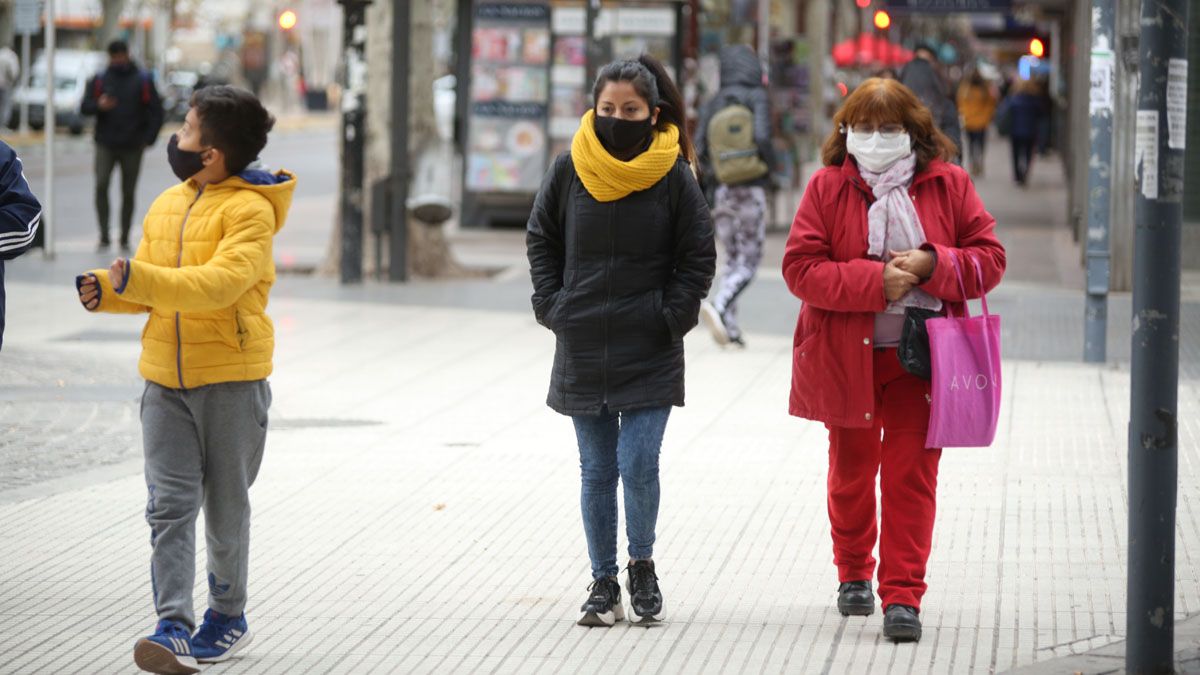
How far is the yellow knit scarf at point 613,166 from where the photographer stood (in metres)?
5.83

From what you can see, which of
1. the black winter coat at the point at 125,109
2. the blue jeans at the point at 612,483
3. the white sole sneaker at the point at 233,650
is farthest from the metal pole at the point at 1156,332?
the black winter coat at the point at 125,109

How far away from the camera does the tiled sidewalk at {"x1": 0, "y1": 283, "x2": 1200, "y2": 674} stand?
5.77 m

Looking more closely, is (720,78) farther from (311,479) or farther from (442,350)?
(311,479)

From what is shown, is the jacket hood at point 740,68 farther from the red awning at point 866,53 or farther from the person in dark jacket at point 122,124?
the red awning at point 866,53

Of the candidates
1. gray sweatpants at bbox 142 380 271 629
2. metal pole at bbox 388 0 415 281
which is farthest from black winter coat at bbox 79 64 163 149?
gray sweatpants at bbox 142 380 271 629

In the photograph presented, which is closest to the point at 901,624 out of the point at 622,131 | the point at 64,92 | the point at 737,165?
the point at 622,131

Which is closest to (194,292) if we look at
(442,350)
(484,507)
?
(484,507)

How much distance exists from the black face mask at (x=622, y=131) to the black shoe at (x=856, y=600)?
4.83ft

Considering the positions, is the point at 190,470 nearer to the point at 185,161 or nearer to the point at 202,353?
the point at 202,353

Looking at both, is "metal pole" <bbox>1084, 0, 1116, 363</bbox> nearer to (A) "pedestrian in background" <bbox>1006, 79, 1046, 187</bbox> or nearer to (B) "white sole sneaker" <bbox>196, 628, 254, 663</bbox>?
(B) "white sole sneaker" <bbox>196, 628, 254, 663</bbox>

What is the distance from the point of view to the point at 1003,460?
8.84m

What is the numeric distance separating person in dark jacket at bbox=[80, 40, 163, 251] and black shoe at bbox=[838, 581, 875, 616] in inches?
548

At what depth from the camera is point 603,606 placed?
6.02 m

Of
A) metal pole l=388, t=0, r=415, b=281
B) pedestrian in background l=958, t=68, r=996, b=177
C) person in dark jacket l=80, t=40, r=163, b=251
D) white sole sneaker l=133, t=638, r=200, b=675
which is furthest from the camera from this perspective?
pedestrian in background l=958, t=68, r=996, b=177
